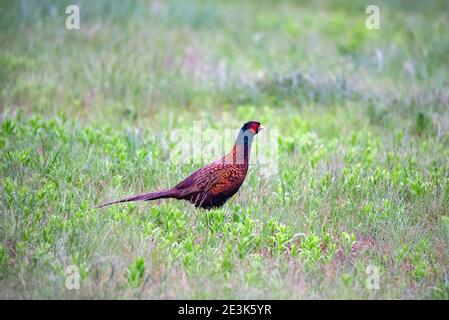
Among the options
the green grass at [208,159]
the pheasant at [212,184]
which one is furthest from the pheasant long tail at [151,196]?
the green grass at [208,159]

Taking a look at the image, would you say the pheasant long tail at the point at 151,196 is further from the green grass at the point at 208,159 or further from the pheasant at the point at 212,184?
the green grass at the point at 208,159

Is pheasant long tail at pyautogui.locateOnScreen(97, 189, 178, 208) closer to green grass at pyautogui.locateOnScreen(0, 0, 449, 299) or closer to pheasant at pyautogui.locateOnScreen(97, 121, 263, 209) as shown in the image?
pheasant at pyautogui.locateOnScreen(97, 121, 263, 209)

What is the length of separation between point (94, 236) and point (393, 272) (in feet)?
7.65

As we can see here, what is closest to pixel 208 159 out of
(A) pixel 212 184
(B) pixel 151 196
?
(A) pixel 212 184

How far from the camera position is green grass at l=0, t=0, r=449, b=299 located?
5082 millimetres

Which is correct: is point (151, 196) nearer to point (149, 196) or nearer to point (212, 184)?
point (149, 196)

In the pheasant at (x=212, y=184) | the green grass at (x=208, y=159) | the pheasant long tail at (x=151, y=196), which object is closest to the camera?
the green grass at (x=208, y=159)

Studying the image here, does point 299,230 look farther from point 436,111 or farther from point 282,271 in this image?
point 436,111

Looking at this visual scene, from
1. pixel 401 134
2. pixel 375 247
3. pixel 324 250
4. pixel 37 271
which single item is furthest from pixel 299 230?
pixel 401 134

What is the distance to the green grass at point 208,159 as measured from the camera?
16.7 feet

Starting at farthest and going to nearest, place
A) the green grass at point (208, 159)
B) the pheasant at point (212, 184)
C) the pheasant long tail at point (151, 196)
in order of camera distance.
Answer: the pheasant at point (212, 184), the pheasant long tail at point (151, 196), the green grass at point (208, 159)

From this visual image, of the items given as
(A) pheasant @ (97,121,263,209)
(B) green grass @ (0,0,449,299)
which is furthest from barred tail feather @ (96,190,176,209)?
(B) green grass @ (0,0,449,299)

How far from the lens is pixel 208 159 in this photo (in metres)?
7.57

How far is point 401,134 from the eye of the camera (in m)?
8.44
